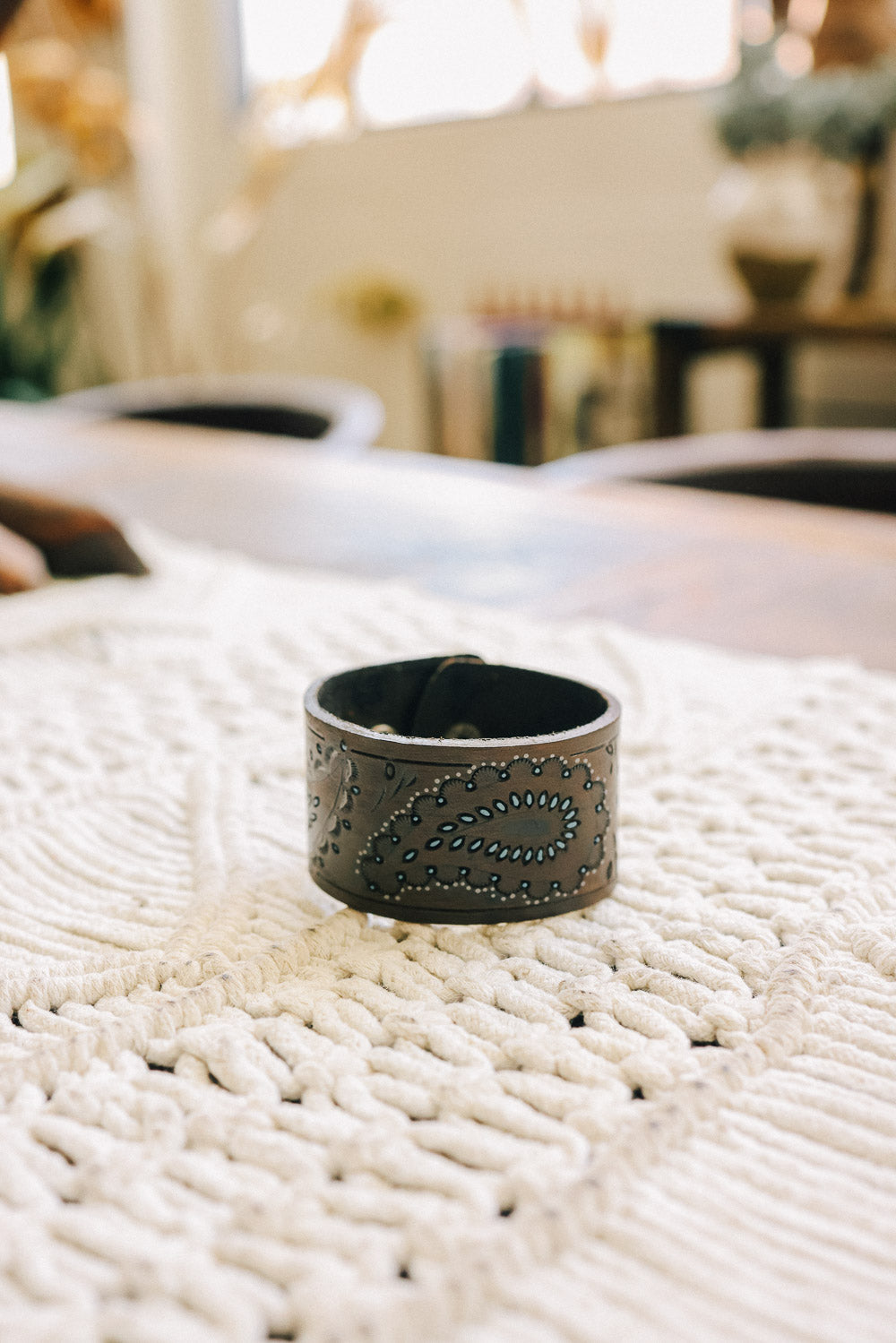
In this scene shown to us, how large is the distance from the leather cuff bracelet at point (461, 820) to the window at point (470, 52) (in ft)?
9.89

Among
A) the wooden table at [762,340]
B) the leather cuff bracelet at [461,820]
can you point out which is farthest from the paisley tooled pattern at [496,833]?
the wooden table at [762,340]

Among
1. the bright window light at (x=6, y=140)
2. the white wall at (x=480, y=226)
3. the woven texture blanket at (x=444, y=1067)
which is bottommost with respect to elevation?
the woven texture blanket at (x=444, y=1067)

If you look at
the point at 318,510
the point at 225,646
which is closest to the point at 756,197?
the point at 318,510

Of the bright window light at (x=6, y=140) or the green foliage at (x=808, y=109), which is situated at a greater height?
the bright window light at (x=6, y=140)

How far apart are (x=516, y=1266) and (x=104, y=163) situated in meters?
4.29

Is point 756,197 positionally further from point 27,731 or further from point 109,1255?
point 109,1255

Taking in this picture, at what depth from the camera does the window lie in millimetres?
3066

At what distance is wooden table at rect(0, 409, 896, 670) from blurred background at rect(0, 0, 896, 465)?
151 centimetres

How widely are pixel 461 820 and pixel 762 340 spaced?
2.29 metres

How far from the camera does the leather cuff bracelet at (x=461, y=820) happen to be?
1.10ft

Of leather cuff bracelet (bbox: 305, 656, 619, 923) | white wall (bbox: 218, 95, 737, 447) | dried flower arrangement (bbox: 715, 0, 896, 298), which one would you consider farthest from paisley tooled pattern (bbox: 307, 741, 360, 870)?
white wall (bbox: 218, 95, 737, 447)

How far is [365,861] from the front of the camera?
35 centimetres

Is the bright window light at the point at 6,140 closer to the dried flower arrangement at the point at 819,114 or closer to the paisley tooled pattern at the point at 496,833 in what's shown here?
the dried flower arrangement at the point at 819,114

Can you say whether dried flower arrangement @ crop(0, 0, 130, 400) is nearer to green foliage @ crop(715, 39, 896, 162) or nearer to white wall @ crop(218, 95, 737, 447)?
white wall @ crop(218, 95, 737, 447)
